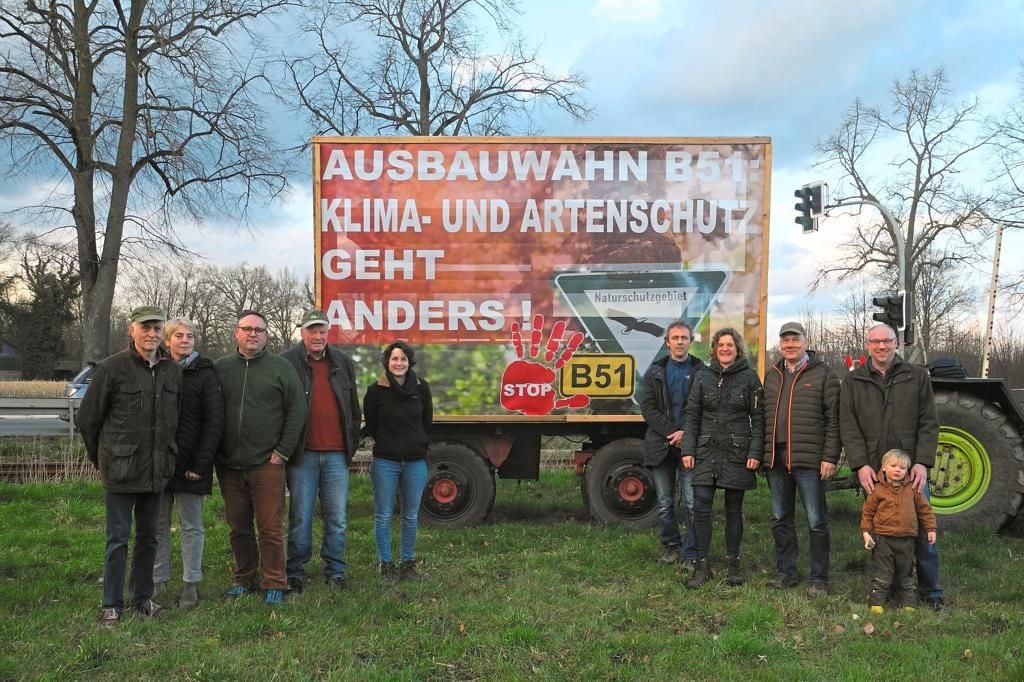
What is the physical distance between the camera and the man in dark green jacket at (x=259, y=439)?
5.04 meters

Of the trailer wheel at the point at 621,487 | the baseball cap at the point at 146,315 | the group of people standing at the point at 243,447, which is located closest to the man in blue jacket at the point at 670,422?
the trailer wheel at the point at 621,487

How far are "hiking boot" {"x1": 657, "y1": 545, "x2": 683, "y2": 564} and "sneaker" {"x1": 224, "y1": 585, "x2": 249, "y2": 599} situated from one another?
10.2 feet

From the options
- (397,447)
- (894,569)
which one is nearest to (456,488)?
(397,447)

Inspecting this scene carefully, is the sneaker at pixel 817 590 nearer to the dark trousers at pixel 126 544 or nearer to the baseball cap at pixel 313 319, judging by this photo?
the baseball cap at pixel 313 319

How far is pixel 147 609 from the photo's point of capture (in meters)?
4.77

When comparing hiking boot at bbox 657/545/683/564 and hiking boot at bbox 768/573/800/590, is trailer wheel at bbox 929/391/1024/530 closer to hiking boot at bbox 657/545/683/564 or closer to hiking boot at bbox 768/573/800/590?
hiking boot at bbox 768/573/800/590

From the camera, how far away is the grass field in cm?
402

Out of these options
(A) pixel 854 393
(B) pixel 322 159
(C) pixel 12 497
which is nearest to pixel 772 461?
(A) pixel 854 393

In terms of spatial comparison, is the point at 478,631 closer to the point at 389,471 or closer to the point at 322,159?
the point at 389,471

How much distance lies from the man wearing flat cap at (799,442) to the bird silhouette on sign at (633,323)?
1780 mm

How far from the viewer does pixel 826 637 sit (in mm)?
4477

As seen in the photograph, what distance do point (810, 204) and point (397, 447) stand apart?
1174cm

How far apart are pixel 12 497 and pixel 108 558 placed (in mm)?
4977

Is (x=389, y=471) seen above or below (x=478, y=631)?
above
